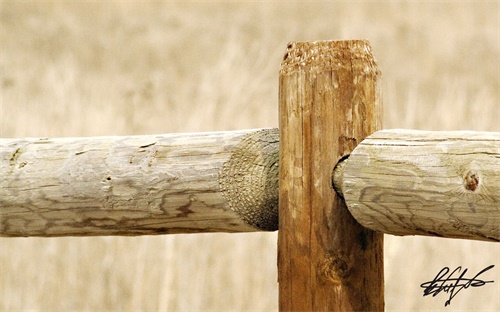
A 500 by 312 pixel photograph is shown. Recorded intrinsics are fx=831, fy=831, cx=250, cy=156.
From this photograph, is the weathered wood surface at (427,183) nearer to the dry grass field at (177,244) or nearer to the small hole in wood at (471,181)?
the small hole in wood at (471,181)

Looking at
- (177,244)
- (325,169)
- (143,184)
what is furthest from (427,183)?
(177,244)

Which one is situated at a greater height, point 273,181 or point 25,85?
point 25,85

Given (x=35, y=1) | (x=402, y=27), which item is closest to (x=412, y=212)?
(x=402, y=27)

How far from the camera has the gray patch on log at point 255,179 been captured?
1.49 m

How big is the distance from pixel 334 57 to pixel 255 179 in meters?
0.27

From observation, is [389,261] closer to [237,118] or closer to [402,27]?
[237,118]

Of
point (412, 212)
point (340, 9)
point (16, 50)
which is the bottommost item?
point (412, 212)

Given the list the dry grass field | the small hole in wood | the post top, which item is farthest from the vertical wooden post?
the dry grass field

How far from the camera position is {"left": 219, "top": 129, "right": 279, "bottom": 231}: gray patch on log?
58.8 inches

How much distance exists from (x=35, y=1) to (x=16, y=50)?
3155mm

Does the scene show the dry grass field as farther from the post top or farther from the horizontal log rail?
the post top

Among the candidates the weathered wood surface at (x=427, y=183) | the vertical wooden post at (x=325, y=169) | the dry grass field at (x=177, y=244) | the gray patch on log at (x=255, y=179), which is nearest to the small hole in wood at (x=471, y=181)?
the weathered wood surface at (x=427, y=183)

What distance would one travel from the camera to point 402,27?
8781mm

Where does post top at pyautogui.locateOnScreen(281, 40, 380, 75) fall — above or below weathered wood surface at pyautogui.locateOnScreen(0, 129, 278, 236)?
above
